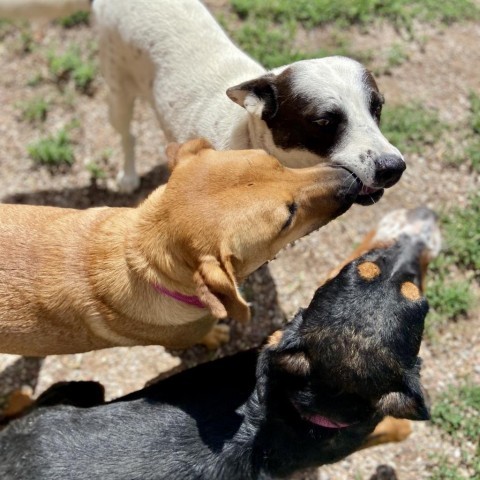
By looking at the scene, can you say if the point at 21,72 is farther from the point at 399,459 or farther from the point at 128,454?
the point at 399,459

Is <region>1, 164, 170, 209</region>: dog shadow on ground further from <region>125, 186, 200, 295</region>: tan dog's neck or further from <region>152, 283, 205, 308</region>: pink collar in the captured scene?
<region>152, 283, 205, 308</region>: pink collar

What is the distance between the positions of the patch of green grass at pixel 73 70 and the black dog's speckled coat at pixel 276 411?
3.87m

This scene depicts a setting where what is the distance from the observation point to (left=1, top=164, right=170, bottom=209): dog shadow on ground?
5.97m

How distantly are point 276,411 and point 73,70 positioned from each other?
4.60 m

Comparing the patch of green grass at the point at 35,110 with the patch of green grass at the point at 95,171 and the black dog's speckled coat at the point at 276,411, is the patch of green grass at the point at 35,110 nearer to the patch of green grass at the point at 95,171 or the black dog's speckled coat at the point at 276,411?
the patch of green grass at the point at 95,171

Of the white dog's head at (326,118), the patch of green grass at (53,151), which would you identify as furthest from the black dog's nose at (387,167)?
the patch of green grass at (53,151)

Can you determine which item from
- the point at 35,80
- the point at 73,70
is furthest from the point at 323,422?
the point at 35,80

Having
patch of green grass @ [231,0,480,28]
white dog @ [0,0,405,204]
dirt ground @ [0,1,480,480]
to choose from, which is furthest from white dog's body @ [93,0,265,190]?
patch of green grass @ [231,0,480,28]

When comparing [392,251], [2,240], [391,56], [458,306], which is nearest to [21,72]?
[2,240]

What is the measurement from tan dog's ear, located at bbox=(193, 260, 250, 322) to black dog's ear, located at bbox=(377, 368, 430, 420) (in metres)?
0.93

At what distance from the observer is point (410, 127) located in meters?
6.01

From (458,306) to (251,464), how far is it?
8.68 ft

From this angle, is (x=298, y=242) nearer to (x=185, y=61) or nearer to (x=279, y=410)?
(x=185, y=61)

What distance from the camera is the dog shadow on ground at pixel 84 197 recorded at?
5.97 m
